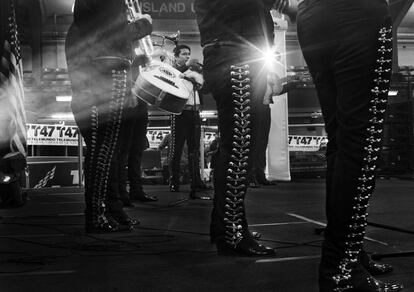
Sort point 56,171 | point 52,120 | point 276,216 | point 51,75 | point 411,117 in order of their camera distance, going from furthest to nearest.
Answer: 1. point 51,75
2. point 52,120
3. point 56,171
4. point 411,117
5. point 276,216

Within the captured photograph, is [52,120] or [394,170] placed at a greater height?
[52,120]

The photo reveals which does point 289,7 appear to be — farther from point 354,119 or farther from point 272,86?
point 272,86

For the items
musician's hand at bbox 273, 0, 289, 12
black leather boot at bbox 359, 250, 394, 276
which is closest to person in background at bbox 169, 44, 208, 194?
musician's hand at bbox 273, 0, 289, 12

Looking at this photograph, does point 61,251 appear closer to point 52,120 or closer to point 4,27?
point 4,27

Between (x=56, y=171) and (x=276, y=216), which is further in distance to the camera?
(x=56, y=171)

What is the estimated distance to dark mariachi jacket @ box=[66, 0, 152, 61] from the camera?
Result: 215 centimetres

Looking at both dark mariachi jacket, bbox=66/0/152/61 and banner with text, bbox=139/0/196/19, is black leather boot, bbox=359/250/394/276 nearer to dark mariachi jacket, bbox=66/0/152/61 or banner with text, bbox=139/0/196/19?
dark mariachi jacket, bbox=66/0/152/61

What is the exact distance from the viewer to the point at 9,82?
10.7 feet

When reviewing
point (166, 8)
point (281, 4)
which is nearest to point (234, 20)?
point (281, 4)

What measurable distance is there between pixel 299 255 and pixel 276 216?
105cm

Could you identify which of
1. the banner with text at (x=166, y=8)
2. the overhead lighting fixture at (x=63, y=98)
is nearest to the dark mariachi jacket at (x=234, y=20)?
the banner with text at (x=166, y=8)

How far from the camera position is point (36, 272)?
1.42 m

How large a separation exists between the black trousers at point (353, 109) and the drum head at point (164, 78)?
1583 millimetres

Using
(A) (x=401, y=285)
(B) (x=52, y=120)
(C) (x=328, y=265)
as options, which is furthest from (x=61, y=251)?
(B) (x=52, y=120)
